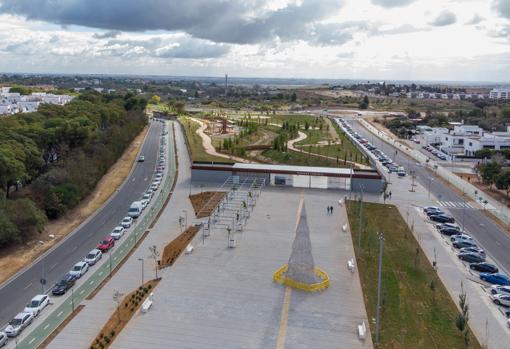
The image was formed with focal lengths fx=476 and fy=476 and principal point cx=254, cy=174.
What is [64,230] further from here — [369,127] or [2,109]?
[369,127]

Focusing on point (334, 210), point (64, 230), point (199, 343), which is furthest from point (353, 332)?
point (64, 230)

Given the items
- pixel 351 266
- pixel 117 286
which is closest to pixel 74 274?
pixel 117 286

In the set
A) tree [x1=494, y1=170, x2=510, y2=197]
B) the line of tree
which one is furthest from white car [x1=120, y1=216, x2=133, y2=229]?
tree [x1=494, y1=170, x2=510, y2=197]

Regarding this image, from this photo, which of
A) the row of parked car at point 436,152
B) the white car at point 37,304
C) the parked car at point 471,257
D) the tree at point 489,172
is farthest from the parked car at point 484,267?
the row of parked car at point 436,152

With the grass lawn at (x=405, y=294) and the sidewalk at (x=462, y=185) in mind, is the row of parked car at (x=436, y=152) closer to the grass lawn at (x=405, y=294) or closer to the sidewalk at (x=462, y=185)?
the sidewalk at (x=462, y=185)

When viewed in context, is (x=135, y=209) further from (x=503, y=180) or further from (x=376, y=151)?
(x=376, y=151)

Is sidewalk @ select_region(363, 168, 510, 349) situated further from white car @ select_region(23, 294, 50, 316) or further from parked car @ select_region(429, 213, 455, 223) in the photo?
white car @ select_region(23, 294, 50, 316)
